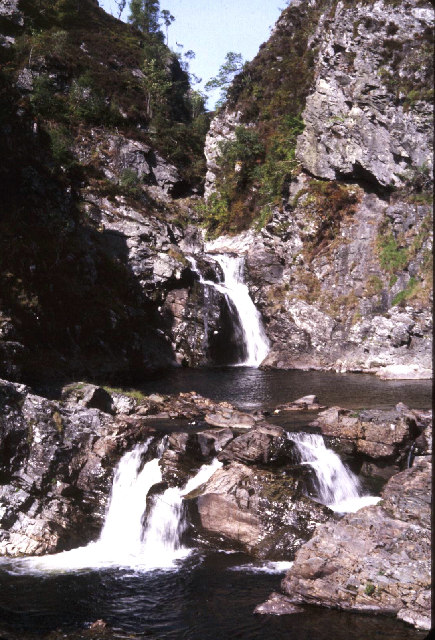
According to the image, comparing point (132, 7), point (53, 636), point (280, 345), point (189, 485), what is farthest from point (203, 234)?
point (132, 7)

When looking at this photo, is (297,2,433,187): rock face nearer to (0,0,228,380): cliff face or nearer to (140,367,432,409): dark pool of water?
(140,367,432,409): dark pool of water

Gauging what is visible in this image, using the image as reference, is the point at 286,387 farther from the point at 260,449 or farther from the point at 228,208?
the point at 228,208

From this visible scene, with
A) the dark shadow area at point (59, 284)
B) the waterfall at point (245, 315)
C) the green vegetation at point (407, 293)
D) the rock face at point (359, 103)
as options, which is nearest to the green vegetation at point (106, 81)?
the dark shadow area at point (59, 284)

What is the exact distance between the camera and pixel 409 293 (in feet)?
60.5

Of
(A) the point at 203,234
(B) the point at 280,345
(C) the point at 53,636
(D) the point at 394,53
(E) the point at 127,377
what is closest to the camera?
(C) the point at 53,636

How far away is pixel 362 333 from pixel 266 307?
6285 mm

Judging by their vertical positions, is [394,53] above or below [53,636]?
above

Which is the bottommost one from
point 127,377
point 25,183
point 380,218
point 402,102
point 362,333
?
point 127,377

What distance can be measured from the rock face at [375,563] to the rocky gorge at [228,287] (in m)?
0.03

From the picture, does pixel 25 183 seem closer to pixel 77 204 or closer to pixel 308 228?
pixel 77 204

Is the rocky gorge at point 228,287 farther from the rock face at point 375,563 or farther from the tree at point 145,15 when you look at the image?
the tree at point 145,15

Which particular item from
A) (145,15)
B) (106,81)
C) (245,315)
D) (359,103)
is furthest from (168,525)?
(145,15)

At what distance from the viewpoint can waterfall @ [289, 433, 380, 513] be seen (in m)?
10.9

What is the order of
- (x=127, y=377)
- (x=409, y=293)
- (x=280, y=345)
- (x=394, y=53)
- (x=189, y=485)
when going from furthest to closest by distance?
(x=280, y=345) → (x=394, y=53) → (x=127, y=377) → (x=409, y=293) → (x=189, y=485)
